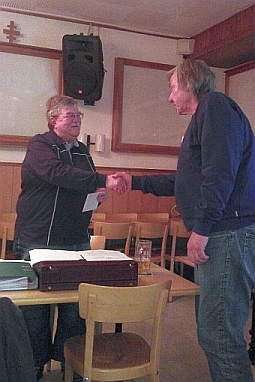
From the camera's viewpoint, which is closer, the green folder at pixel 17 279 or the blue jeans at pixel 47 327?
the green folder at pixel 17 279

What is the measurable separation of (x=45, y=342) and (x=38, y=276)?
0.79 meters

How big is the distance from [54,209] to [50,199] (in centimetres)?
6

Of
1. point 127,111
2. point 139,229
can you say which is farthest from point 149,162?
point 139,229

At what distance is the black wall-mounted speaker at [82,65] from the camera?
16.7ft

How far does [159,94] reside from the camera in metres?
5.79

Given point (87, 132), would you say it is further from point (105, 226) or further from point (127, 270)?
point (127, 270)

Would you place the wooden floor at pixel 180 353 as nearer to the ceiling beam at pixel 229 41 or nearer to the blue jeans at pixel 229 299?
the blue jeans at pixel 229 299

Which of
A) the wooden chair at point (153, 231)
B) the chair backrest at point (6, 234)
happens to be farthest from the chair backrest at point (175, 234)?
the chair backrest at point (6, 234)

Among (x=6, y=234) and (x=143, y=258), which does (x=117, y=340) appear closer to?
(x=143, y=258)

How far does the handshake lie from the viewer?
7.88ft

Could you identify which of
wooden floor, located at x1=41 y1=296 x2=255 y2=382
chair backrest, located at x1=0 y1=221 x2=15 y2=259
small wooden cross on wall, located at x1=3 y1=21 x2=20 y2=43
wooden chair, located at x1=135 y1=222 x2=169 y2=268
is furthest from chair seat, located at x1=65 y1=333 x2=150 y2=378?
small wooden cross on wall, located at x1=3 y1=21 x2=20 y2=43

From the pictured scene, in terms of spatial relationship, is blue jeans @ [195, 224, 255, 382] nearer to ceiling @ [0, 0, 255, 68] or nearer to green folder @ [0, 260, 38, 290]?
green folder @ [0, 260, 38, 290]

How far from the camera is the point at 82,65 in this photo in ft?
16.8

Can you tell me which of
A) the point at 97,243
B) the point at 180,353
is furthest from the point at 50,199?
the point at 180,353
